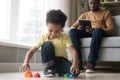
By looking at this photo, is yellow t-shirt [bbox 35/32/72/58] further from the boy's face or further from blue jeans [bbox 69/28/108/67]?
blue jeans [bbox 69/28/108/67]

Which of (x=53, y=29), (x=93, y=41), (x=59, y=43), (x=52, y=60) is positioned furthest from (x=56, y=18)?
(x=93, y=41)

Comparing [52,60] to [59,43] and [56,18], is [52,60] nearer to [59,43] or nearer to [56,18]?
[59,43]

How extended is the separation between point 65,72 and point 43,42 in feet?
0.95

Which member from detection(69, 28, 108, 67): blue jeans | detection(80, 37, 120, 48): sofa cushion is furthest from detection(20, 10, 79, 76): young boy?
detection(80, 37, 120, 48): sofa cushion

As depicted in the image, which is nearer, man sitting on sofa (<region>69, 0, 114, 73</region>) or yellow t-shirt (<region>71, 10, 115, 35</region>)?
man sitting on sofa (<region>69, 0, 114, 73</region>)

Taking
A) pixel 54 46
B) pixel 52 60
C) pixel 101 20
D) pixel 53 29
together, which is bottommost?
pixel 52 60

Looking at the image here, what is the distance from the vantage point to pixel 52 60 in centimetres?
200

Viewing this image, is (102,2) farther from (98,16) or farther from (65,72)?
(65,72)

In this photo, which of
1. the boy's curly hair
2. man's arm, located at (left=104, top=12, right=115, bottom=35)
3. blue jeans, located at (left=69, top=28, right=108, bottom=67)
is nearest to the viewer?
the boy's curly hair

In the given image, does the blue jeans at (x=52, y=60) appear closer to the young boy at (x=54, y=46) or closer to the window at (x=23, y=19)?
the young boy at (x=54, y=46)

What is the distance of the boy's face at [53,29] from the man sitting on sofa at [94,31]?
898 mm

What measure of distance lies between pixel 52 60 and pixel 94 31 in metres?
1.09

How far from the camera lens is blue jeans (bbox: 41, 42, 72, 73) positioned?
1.98 metres

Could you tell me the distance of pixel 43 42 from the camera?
202 cm
